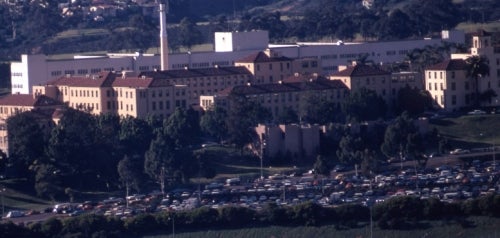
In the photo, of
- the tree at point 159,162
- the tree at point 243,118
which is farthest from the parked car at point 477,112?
the tree at point 159,162

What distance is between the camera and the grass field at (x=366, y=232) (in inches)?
1217

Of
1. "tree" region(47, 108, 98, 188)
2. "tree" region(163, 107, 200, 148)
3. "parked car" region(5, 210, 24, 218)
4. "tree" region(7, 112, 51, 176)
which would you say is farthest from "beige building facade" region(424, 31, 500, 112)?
"parked car" region(5, 210, 24, 218)

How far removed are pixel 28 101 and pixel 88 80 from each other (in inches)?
65.8

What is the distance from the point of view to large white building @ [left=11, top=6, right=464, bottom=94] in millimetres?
46812

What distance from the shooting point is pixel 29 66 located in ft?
153

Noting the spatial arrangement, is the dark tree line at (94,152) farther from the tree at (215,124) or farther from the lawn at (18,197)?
the tree at (215,124)

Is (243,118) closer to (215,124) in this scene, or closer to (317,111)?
(215,124)

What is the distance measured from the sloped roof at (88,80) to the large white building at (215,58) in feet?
5.93

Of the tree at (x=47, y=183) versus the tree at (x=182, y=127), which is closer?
the tree at (x=47, y=183)

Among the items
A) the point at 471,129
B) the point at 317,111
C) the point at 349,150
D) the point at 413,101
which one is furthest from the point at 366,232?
the point at 413,101

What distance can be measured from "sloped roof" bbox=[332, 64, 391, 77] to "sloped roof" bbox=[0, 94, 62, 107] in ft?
21.0

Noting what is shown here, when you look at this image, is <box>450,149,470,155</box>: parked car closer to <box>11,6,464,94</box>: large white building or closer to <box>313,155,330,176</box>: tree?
<box>313,155,330,176</box>: tree

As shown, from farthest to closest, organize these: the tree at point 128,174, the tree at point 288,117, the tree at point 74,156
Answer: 1. the tree at point 288,117
2. the tree at point 74,156
3. the tree at point 128,174

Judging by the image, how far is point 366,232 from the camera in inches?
1233
